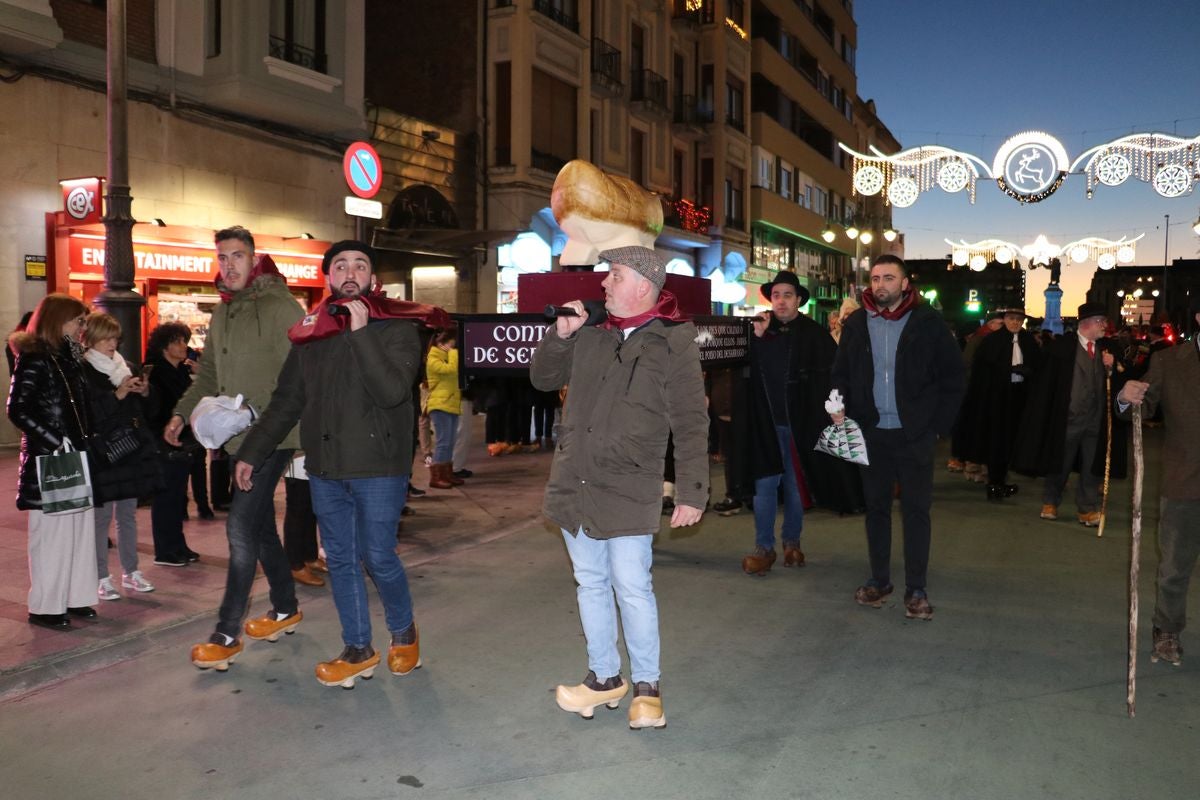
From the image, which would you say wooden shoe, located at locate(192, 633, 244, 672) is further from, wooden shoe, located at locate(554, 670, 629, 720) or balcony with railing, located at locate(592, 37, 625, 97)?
balcony with railing, located at locate(592, 37, 625, 97)

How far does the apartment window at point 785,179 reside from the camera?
39.3 meters

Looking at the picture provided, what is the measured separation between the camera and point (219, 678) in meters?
5.00

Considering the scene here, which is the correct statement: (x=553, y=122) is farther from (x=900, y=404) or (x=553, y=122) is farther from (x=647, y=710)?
(x=647, y=710)

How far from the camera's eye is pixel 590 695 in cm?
444

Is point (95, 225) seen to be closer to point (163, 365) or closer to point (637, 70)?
point (163, 365)

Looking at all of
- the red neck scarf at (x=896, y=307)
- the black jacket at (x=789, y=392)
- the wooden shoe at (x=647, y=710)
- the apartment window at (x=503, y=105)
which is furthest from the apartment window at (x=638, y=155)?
the wooden shoe at (x=647, y=710)

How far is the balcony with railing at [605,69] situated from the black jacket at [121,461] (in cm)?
2097

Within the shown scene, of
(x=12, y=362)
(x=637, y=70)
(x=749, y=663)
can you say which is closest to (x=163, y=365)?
(x=12, y=362)

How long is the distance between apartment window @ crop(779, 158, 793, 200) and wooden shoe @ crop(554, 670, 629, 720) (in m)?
36.3

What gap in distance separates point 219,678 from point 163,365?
148 inches

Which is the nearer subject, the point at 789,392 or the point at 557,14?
the point at 789,392

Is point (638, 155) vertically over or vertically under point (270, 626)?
over

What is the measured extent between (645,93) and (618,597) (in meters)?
25.4

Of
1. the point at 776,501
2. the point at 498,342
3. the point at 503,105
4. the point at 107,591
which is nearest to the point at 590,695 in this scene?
the point at 498,342
